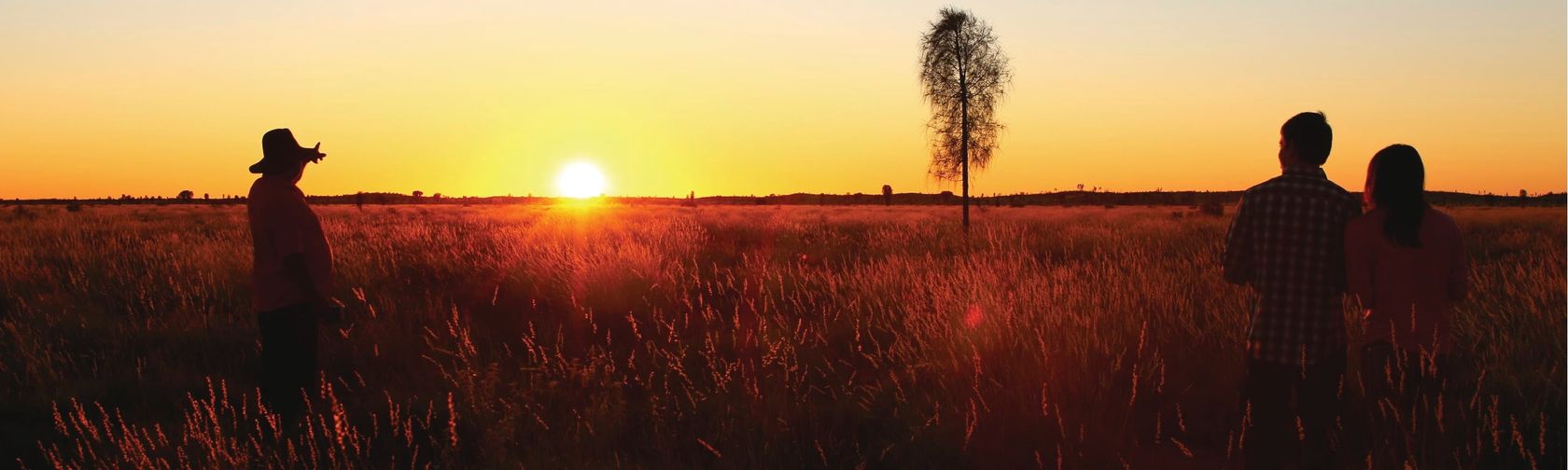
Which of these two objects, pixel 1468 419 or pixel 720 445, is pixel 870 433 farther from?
pixel 1468 419

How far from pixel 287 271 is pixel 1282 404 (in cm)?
488

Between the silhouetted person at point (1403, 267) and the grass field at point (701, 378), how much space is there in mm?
429

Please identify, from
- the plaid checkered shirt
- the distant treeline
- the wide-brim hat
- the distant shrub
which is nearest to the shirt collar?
the plaid checkered shirt

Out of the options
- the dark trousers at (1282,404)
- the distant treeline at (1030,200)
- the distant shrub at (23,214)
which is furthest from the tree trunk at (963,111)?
the distant treeline at (1030,200)

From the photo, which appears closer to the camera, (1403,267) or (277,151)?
(1403,267)

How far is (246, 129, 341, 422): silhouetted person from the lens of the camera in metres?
3.98

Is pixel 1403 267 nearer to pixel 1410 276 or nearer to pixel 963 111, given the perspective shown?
pixel 1410 276

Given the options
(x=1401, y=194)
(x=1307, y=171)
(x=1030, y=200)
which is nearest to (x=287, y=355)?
(x=1307, y=171)

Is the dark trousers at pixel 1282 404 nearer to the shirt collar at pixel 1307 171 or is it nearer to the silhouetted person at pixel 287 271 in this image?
the shirt collar at pixel 1307 171

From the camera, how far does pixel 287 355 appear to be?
4.24m

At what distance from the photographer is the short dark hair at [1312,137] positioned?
117 inches

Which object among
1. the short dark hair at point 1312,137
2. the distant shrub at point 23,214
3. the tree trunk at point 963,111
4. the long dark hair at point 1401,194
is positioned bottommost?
the distant shrub at point 23,214

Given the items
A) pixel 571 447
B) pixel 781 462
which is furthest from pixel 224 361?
pixel 781 462

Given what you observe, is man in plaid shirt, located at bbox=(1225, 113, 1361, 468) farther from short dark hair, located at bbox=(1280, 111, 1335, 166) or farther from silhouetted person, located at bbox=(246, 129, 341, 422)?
silhouetted person, located at bbox=(246, 129, 341, 422)
